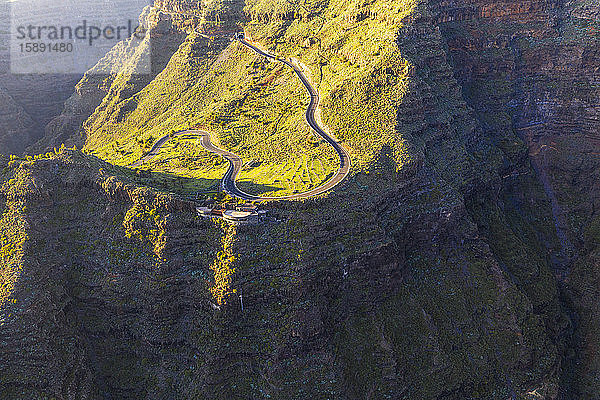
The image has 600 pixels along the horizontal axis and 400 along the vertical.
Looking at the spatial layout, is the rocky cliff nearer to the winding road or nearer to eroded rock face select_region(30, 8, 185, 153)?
the winding road

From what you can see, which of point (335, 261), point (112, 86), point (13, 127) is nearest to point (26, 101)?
point (13, 127)

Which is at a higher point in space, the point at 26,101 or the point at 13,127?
the point at 26,101

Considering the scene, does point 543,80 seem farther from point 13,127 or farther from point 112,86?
point 13,127

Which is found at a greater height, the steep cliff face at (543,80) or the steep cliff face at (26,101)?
the steep cliff face at (26,101)

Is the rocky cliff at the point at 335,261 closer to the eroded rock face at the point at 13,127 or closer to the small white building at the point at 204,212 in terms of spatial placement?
the small white building at the point at 204,212

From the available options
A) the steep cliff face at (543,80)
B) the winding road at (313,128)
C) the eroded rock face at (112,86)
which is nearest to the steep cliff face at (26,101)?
the eroded rock face at (112,86)

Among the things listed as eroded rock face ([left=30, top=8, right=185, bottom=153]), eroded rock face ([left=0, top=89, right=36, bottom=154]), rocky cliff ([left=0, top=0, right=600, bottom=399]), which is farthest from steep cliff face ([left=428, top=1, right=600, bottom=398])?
eroded rock face ([left=0, top=89, right=36, bottom=154])

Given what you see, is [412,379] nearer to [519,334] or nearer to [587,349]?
[519,334]

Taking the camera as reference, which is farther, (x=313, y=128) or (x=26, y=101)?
(x=26, y=101)
